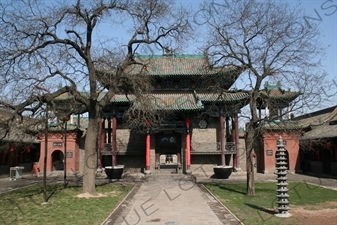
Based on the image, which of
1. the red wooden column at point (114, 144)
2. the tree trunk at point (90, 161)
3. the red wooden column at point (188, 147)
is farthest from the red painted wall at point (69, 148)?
the tree trunk at point (90, 161)

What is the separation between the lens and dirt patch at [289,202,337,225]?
10371 mm

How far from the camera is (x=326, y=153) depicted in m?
27.1

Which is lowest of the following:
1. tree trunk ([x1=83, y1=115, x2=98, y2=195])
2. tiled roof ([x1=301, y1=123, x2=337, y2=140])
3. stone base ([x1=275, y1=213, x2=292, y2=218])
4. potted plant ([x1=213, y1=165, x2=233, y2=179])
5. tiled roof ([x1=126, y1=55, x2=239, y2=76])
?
stone base ([x1=275, y1=213, x2=292, y2=218])

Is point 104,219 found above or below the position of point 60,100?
below

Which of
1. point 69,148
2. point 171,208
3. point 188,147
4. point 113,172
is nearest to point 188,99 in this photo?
point 188,147

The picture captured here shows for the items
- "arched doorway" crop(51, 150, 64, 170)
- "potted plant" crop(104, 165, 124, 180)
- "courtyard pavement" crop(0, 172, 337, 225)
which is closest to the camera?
"courtyard pavement" crop(0, 172, 337, 225)

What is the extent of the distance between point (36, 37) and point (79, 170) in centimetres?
1773

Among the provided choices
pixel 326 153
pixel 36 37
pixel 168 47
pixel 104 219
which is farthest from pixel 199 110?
pixel 104 219

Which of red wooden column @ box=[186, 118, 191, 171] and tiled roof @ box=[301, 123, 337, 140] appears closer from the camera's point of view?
red wooden column @ box=[186, 118, 191, 171]

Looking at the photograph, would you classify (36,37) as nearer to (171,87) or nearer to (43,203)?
(43,203)

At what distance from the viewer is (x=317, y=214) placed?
1145cm

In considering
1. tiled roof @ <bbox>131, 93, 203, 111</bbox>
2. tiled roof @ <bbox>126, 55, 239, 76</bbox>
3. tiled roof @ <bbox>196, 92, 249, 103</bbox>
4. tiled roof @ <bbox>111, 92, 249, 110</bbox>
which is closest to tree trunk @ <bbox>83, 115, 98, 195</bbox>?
tiled roof @ <bbox>131, 93, 203, 111</bbox>

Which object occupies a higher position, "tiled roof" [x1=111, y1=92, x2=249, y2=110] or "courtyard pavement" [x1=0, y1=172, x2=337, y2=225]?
"tiled roof" [x1=111, y1=92, x2=249, y2=110]

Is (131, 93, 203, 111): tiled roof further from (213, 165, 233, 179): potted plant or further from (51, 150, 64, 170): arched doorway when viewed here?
(51, 150, 64, 170): arched doorway
